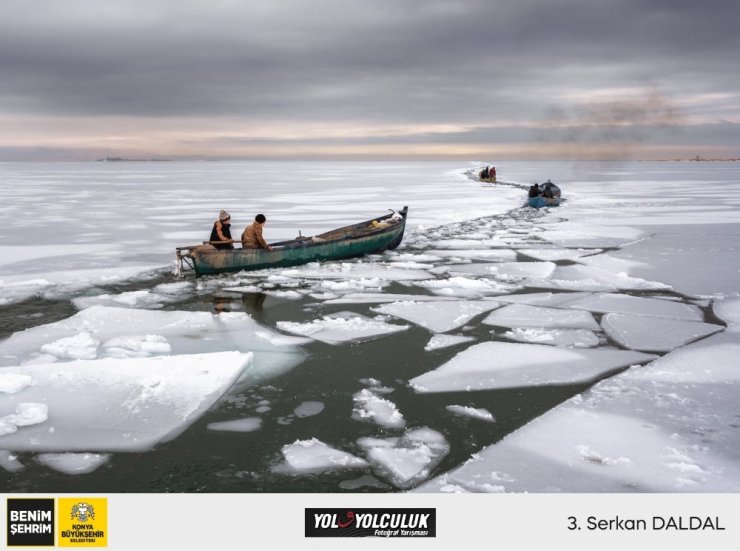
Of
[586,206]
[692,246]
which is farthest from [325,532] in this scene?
[586,206]

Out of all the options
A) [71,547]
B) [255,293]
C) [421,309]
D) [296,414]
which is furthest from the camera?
[255,293]

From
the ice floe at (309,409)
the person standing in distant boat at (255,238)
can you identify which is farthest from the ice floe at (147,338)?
the person standing in distant boat at (255,238)

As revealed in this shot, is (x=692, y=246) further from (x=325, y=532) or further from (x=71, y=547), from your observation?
(x=71, y=547)

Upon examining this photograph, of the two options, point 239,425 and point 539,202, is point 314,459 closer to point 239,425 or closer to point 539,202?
point 239,425

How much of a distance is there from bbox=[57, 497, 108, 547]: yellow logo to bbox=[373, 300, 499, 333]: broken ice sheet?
14.9 ft

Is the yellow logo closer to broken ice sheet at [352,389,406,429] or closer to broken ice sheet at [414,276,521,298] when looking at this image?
broken ice sheet at [352,389,406,429]

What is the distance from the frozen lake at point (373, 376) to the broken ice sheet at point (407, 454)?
2 centimetres

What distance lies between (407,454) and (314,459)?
665mm

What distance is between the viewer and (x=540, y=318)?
7.72m

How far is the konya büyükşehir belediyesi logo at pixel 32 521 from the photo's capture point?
342 centimetres

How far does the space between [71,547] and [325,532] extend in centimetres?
143

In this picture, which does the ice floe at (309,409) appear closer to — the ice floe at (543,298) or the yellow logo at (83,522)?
the yellow logo at (83,522)

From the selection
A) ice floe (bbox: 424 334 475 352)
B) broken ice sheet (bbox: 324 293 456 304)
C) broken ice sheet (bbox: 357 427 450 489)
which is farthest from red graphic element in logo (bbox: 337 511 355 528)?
broken ice sheet (bbox: 324 293 456 304)

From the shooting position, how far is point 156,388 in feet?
17.2
